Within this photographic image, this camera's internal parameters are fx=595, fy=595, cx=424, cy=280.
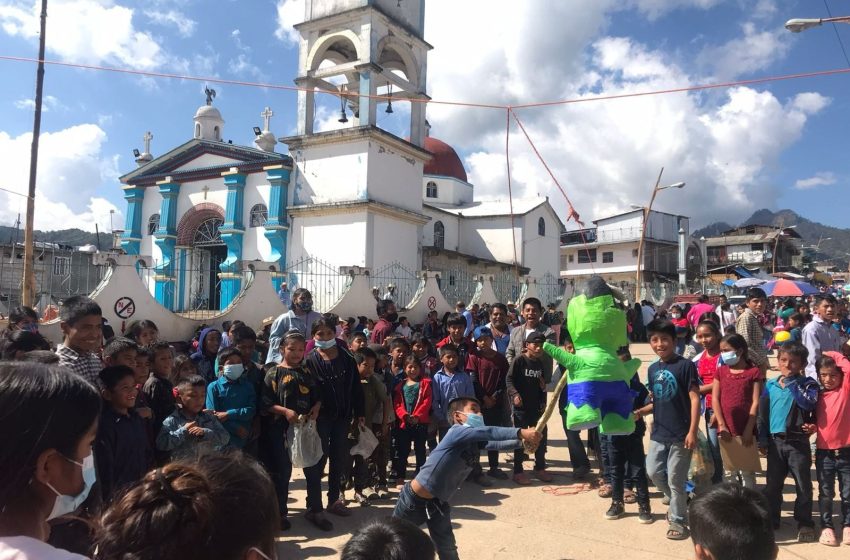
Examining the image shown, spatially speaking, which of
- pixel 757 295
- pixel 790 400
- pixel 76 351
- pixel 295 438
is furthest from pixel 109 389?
pixel 757 295

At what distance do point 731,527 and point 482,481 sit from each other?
3.93 m

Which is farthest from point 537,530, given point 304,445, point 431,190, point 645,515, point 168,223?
point 431,190

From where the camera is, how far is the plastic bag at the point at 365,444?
5.20 m

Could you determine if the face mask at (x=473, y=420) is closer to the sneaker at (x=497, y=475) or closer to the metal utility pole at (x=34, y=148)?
the sneaker at (x=497, y=475)

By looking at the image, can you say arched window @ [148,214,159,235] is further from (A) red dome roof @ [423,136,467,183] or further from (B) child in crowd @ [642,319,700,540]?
(B) child in crowd @ [642,319,700,540]

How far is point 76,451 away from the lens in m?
1.35

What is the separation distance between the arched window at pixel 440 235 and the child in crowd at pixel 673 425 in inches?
929

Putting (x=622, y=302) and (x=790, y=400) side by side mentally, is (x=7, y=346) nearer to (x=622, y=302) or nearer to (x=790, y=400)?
(x=622, y=302)

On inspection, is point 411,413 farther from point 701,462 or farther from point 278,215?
point 278,215

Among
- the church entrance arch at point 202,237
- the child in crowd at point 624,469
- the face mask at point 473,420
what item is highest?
the church entrance arch at point 202,237

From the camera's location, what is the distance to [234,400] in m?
4.62

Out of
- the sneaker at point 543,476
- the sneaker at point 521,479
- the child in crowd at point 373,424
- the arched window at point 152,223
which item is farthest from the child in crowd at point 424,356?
the arched window at point 152,223

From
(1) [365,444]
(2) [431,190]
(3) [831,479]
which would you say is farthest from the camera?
(2) [431,190]

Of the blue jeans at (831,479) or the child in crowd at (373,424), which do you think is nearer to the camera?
the blue jeans at (831,479)
